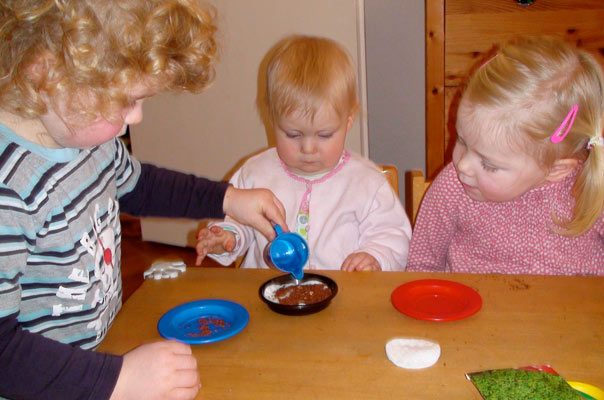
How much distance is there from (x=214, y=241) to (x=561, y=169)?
67cm

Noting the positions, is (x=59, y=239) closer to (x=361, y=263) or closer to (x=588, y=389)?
(x=361, y=263)

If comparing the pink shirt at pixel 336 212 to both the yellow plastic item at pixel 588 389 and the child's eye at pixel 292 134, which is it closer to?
the child's eye at pixel 292 134

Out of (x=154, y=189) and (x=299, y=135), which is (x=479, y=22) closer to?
(x=299, y=135)

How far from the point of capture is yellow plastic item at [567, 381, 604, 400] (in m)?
0.64

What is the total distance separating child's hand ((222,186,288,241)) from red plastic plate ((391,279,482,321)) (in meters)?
0.24

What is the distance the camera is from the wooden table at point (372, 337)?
26.7 inches

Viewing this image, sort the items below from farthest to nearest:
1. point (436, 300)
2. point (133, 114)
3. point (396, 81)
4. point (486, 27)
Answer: point (396, 81)
point (486, 27)
point (436, 300)
point (133, 114)

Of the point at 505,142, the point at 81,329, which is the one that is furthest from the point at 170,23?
the point at 505,142

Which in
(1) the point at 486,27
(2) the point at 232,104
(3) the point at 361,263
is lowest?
(3) the point at 361,263

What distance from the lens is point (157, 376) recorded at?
673mm

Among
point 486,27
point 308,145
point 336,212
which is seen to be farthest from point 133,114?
point 486,27

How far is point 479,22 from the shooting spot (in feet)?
6.60

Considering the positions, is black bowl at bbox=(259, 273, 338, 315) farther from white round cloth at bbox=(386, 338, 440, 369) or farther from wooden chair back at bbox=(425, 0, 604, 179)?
wooden chair back at bbox=(425, 0, 604, 179)

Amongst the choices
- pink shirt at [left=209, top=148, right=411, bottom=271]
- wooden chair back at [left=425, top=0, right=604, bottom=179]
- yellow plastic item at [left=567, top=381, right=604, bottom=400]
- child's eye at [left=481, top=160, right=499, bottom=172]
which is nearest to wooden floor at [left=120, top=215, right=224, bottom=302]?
pink shirt at [left=209, top=148, right=411, bottom=271]
